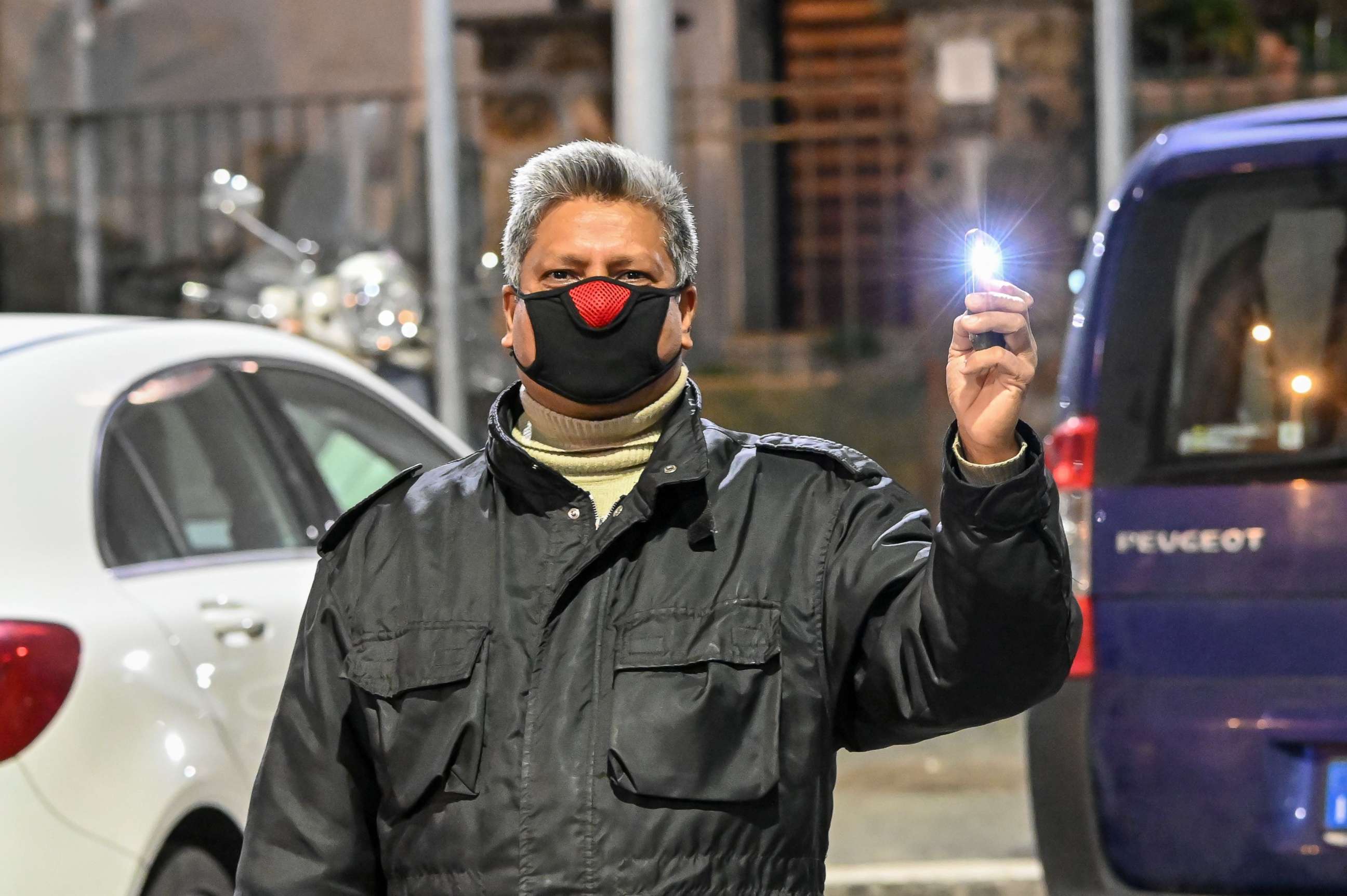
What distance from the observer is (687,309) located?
238 centimetres

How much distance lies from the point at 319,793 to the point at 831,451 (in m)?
0.69

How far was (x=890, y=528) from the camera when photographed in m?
2.23

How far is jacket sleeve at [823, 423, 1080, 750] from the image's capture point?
6.69 ft

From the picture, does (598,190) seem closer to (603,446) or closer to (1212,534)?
(603,446)

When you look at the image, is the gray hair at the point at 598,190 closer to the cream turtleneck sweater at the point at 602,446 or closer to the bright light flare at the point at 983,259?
the cream turtleneck sweater at the point at 602,446

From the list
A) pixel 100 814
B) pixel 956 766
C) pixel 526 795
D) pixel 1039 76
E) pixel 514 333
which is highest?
pixel 1039 76

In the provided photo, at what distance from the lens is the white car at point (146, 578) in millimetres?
3078

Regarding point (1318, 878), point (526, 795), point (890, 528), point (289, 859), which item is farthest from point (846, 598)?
point (1318, 878)

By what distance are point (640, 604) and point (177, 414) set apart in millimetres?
2052

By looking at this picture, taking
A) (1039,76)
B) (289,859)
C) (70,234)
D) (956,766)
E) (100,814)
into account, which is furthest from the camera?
(70,234)

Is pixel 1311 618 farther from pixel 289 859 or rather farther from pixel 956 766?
pixel 956 766

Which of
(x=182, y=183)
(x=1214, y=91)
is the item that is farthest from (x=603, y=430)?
(x=182, y=183)

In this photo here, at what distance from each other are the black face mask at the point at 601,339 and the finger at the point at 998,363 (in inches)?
16.0

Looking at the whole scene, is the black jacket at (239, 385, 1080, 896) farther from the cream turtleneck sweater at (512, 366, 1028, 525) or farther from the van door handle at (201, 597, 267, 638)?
the van door handle at (201, 597, 267, 638)
